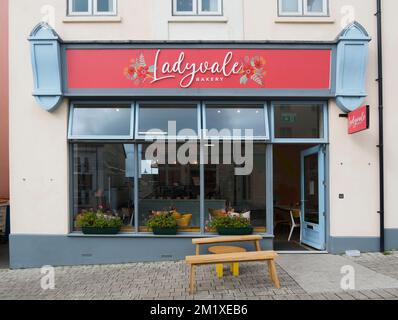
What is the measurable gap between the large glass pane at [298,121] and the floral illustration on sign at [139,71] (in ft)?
9.09

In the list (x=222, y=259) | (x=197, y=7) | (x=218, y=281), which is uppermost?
(x=197, y=7)

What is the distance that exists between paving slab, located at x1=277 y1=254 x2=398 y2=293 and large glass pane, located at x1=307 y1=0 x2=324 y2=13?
5.20 metres

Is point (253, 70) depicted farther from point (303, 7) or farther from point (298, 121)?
point (303, 7)

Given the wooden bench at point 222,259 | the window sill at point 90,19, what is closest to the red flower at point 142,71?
the window sill at point 90,19

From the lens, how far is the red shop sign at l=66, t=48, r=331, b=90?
714cm

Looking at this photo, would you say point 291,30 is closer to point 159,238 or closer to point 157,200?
point 157,200

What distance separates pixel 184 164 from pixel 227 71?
83.3 inches

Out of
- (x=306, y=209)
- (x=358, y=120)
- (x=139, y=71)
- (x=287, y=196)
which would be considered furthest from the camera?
(x=287, y=196)

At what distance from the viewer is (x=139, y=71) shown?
7.15m

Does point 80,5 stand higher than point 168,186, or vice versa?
point 80,5

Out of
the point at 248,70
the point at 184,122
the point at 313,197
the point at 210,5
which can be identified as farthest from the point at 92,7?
the point at 313,197

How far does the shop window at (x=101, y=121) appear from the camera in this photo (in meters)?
7.33

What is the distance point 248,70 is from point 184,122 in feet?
5.55

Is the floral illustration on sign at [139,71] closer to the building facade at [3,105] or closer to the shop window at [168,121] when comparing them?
the shop window at [168,121]
